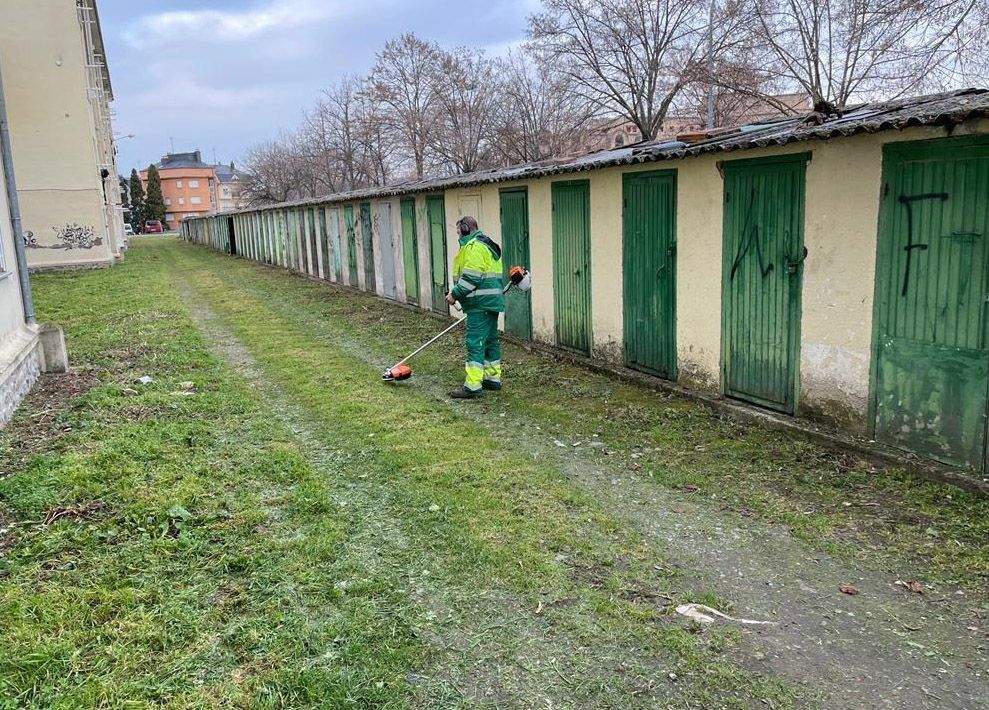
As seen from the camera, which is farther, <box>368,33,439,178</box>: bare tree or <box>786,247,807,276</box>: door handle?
<box>368,33,439,178</box>: bare tree

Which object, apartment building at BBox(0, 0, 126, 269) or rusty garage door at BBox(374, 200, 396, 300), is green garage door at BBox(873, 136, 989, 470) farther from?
apartment building at BBox(0, 0, 126, 269)

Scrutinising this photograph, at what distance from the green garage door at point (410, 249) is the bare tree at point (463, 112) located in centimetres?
2503

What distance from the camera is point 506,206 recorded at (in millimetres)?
10867

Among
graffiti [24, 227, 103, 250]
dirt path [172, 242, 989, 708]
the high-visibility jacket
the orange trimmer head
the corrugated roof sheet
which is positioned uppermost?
the corrugated roof sheet

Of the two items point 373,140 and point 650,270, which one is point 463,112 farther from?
point 650,270

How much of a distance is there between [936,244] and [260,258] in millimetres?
28787

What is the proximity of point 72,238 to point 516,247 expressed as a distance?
2093 cm

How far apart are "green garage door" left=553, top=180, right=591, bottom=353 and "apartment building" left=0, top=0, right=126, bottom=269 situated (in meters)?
21.8

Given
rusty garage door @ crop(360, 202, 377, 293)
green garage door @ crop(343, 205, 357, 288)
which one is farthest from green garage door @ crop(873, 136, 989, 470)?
green garage door @ crop(343, 205, 357, 288)

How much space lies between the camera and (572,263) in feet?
30.5

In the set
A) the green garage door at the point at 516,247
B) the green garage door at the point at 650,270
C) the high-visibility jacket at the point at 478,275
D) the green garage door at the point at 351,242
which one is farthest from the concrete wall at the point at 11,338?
the green garage door at the point at 351,242

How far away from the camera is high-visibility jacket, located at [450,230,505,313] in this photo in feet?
25.5

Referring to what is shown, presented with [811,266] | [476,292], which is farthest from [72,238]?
[811,266]

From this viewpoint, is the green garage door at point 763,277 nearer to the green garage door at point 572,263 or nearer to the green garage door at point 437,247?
the green garage door at point 572,263
